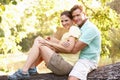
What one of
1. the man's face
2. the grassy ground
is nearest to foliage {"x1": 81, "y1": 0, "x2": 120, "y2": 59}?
the grassy ground

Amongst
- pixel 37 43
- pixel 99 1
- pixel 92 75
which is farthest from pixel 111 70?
pixel 99 1

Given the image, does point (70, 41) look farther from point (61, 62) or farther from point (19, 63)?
point (19, 63)

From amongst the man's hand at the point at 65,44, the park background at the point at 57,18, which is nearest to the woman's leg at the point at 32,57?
the man's hand at the point at 65,44

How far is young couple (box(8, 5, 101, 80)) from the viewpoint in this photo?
4488 millimetres

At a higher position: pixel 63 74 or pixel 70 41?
pixel 70 41

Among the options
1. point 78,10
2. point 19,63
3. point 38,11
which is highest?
point 78,10

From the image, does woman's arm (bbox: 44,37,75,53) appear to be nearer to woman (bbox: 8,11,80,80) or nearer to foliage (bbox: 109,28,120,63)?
woman (bbox: 8,11,80,80)

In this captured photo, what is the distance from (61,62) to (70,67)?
127 millimetres

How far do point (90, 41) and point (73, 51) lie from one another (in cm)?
24

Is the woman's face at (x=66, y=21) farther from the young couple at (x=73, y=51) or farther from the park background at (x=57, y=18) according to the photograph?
the park background at (x=57, y=18)

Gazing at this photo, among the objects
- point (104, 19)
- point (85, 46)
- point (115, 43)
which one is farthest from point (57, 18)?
point (85, 46)

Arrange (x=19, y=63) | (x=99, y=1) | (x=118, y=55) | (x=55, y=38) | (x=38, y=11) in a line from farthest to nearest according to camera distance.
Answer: (x=19, y=63) < (x=118, y=55) < (x=38, y=11) < (x=99, y=1) < (x=55, y=38)

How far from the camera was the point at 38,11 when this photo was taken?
13234 millimetres

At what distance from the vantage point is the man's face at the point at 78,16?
15.1 ft
